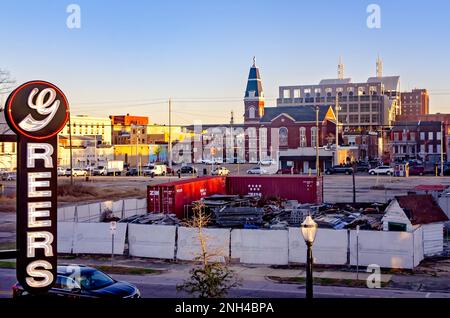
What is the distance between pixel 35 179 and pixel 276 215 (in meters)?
25.6

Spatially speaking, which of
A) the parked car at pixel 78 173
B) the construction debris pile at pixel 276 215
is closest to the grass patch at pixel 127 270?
the construction debris pile at pixel 276 215

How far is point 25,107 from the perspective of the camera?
426 inches

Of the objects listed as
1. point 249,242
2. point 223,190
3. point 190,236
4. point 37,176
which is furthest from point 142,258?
point 223,190

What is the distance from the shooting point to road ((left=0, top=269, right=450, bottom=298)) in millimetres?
19797

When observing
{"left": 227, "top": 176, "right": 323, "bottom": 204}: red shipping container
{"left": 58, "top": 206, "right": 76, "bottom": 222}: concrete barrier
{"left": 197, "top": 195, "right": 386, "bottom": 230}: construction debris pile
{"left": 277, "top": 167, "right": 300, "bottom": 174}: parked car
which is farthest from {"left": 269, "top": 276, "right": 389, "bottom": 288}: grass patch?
{"left": 277, "top": 167, "right": 300, "bottom": 174}: parked car

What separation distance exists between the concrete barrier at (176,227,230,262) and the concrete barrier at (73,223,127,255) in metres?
3.00

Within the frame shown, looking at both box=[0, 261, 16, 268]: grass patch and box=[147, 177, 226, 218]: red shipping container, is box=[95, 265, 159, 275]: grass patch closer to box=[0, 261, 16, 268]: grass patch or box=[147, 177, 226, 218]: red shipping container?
box=[0, 261, 16, 268]: grass patch

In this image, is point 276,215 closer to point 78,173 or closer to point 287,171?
point 287,171

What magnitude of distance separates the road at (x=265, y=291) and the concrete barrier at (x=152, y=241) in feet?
12.1

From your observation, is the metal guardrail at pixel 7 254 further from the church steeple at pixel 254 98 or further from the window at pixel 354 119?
the window at pixel 354 119

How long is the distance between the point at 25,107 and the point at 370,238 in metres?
16.5

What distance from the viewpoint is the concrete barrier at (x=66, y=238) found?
2786 cm
